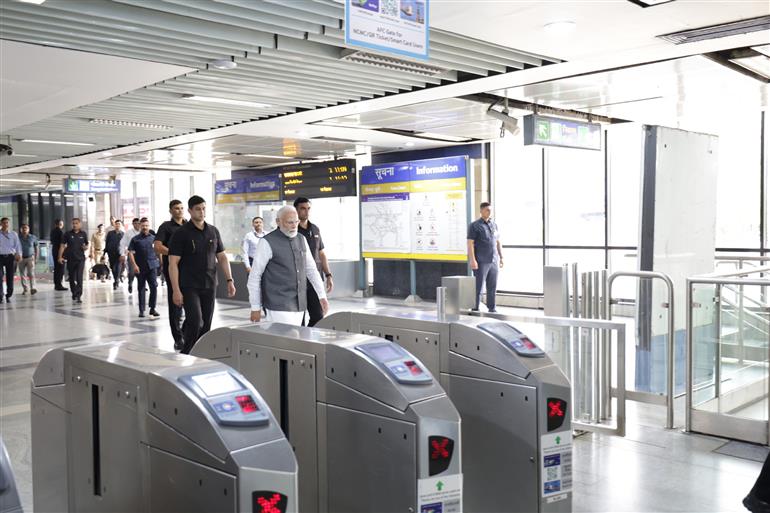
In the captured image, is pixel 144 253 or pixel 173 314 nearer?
pixel 173 314

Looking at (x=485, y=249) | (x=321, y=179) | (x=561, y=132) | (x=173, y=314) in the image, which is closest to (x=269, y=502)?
(x=173, y=314)

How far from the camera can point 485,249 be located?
1062 cm

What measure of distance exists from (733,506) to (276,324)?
249 cm

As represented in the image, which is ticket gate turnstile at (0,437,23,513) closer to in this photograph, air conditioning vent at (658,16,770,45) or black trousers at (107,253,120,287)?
air conditioning vent at (658,16,770,45)

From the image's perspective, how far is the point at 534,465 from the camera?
3273 millimetres

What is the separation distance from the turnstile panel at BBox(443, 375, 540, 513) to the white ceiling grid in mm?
2756

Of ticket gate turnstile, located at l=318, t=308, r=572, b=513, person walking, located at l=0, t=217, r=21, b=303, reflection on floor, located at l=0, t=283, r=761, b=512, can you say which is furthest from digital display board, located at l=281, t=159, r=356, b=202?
ticket gate turnstile, located at l=318, t=308, r=572, b=513

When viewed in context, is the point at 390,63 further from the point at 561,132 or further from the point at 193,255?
the point at 561,132

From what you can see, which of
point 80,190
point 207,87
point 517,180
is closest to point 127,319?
point 207,87

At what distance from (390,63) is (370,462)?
419 cm

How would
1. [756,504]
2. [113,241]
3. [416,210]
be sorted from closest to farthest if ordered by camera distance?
[756,504] < [416,210] < [113,241]

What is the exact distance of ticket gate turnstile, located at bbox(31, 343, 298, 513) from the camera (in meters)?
2.10

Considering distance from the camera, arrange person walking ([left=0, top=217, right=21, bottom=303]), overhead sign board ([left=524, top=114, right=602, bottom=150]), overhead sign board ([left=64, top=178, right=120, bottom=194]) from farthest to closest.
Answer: overhead sign board ([left=64, top=178, right=120, bottom=194]), person walking ([left=0, top=217, right=21, bottom=303]), overhead sign board ([left=524, top=114, right=602, bottom=150])

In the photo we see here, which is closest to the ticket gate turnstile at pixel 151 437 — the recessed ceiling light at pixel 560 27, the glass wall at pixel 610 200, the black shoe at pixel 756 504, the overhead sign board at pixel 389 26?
the overhead sign board at pixel 389 26
